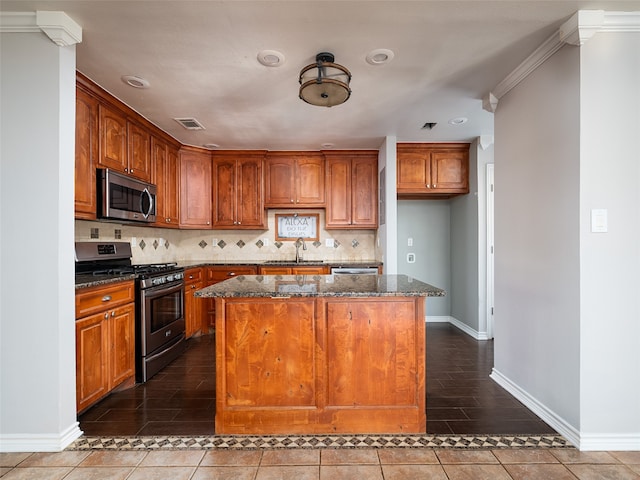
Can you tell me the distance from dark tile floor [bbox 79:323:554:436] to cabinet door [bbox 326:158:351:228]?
2.09m

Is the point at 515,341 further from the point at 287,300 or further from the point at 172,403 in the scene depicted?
the point at 172,403

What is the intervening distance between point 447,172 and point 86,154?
3840 mm

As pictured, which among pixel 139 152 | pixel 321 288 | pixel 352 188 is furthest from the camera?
pixel 352 188

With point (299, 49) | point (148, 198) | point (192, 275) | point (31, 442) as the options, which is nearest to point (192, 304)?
point (192, 275)

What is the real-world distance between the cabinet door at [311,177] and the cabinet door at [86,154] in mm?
2490

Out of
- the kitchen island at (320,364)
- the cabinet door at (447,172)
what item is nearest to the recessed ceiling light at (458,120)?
the cabinet door at (447,172)

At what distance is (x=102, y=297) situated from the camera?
247 cm

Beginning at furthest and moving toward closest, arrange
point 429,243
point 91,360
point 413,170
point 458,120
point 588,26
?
point 429,243 < point 413,170 < point 458,120 < point 91,360 < point 588,26

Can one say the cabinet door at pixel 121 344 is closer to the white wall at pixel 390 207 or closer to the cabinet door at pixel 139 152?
the cabinet door at pixel 139 152

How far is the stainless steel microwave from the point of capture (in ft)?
9.21

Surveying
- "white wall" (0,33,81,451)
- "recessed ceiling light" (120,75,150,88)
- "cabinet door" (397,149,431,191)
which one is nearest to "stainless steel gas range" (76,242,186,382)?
"white wall" (0,33,81,451)

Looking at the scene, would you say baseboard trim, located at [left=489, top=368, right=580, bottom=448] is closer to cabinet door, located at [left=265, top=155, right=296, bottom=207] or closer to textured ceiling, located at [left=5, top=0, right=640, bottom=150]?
textured ceiling, located at [left=5, top=0, right=640, bottom=150]

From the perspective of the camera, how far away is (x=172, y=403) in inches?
99.4

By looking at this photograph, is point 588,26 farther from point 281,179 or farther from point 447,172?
point 281,179
